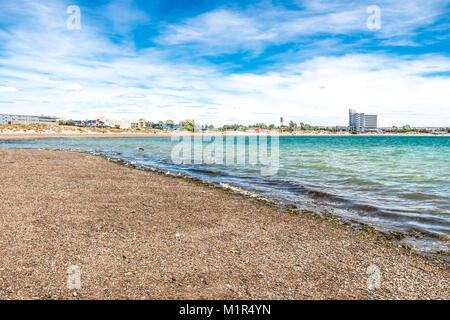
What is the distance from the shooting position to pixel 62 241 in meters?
6.89

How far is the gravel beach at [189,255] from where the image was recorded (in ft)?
16.7

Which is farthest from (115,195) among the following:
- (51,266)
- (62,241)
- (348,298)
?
(348,298)

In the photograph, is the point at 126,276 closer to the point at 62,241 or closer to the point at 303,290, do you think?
the point at 62,241

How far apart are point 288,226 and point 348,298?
400cm

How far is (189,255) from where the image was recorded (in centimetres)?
646

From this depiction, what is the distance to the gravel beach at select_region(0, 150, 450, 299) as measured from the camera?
5.10 m
